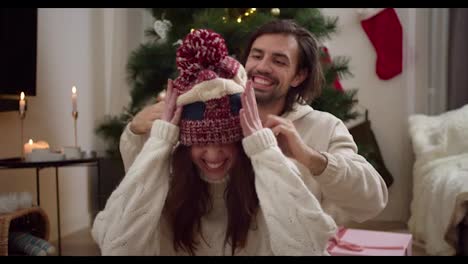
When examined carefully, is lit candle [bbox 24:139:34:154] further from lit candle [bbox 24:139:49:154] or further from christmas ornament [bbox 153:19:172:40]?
christmas ornament [bbox 153:19:172:40]

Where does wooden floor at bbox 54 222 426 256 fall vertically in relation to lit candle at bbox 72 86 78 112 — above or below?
below

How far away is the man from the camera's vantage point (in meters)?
0.52

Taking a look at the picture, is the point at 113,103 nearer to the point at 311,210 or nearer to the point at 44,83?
the point at 44,83

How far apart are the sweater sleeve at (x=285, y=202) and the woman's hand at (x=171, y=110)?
8 cm

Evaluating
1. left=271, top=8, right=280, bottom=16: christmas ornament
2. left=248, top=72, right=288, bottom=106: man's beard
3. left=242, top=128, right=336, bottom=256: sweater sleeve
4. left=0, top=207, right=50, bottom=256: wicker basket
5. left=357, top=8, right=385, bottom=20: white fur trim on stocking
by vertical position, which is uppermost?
left=357, top=8, right=385, bottom=20: white fur trim on stocking

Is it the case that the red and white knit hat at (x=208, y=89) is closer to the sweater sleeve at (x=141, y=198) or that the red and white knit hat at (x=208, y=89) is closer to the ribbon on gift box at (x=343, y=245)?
the sweater sleeve at (x=141, y=198)

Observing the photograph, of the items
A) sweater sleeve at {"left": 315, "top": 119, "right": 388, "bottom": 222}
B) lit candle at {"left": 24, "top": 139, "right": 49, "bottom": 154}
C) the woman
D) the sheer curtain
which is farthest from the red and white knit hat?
the sheer curtain

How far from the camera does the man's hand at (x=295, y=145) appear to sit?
515 mm

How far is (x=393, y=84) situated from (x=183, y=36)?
1.10 ft

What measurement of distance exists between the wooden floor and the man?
5cm

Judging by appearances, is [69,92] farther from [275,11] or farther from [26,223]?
[275,11]

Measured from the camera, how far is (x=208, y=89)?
523 millimetres

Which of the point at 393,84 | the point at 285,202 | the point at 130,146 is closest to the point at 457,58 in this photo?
the point at 393,84

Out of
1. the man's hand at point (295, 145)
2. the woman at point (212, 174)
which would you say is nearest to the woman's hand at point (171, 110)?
the woman at point (212, 174)
